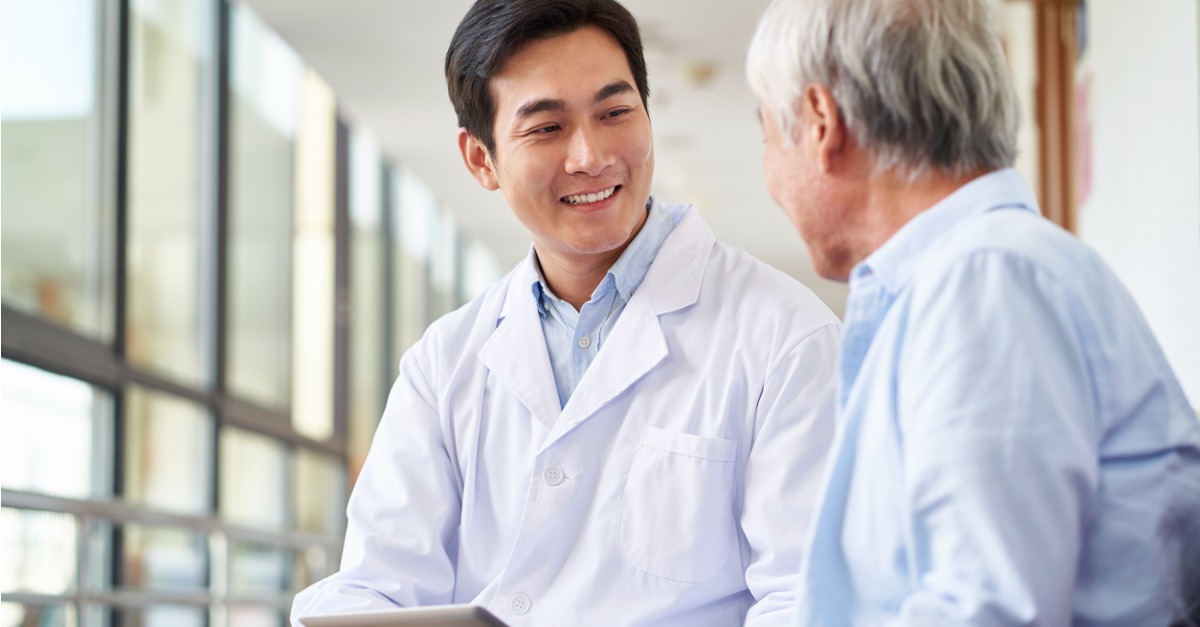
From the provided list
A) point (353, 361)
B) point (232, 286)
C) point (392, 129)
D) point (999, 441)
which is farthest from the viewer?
point (353, 361)

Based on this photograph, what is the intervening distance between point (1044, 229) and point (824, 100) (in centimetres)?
22

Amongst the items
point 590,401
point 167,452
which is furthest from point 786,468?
point 167,452

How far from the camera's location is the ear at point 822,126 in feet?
3.71

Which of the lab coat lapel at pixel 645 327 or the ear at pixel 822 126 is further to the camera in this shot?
the lab coat lapel at pixel 645 327

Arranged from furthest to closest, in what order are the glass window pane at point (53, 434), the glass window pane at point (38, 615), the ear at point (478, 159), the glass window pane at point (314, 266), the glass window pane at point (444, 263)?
the glass window pane at point (444, 263) < the glass window pane at point (314, 266) < the glass window pane at point (53, 434) < the glass window pane at point (38, 615) < the ear at point (478, 159)

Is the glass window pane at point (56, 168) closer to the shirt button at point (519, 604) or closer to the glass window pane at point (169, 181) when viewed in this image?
the glass window pane at point (169, 181)

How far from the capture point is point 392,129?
722cm

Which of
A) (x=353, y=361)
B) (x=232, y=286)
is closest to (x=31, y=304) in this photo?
(x=232, y=286)

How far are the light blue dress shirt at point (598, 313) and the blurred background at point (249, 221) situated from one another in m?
0.79

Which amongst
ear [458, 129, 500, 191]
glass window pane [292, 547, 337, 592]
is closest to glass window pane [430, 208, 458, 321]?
glass window pane [292, 547, 337, 592]

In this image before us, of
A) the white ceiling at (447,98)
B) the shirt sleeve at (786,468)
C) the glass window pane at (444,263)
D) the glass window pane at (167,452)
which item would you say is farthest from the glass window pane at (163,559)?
the glass window pane at (444,263)

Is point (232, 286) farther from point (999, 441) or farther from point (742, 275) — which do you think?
point (999, 441)

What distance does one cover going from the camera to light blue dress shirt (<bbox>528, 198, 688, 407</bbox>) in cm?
181

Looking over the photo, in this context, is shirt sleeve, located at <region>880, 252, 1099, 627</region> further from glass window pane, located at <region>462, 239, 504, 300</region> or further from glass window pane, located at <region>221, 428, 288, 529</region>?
glass window pane, located at <region>462, 239, 504, 300</region>
